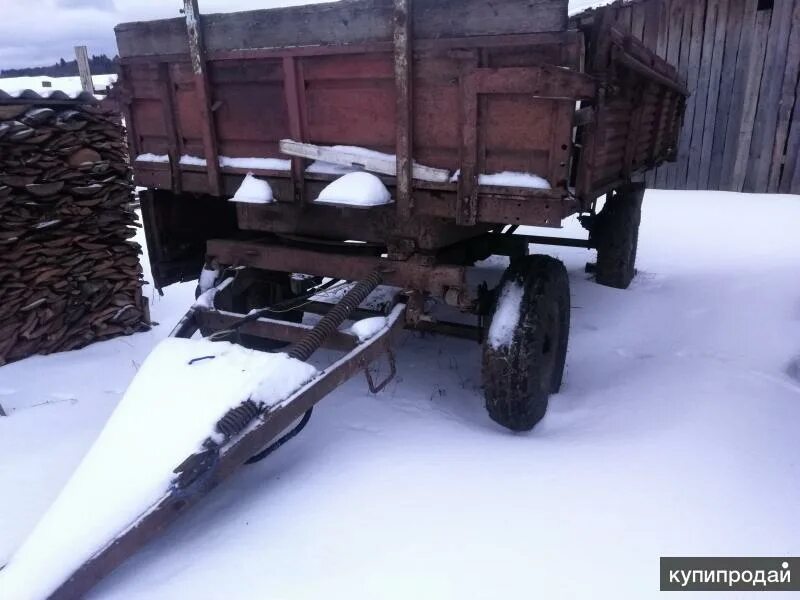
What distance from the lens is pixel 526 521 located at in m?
2.24

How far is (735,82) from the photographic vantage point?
939 centimetres

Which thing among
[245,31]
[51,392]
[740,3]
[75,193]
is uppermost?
[740,3]

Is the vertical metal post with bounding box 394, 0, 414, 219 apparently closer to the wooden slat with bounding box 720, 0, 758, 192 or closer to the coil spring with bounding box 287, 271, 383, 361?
the coil spring with bounding box 287, 271, 383, 361

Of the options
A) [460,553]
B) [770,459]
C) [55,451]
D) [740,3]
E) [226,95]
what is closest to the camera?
[460,553]

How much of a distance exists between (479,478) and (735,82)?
9.49m

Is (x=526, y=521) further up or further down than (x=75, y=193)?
further down

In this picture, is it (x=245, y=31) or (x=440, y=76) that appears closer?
(x=440, y=76)

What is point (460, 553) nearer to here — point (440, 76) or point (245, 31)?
point (440, 76)

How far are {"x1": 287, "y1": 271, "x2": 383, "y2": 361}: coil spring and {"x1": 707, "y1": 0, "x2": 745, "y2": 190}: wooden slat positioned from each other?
8.87 meters

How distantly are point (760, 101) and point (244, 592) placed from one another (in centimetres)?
1045

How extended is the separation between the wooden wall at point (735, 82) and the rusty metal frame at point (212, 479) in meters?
8.65

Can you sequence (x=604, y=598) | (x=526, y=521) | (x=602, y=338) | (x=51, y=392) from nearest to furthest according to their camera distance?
1. (x=604, y=598)
2. (x=526, y=521)
3. (x=51, y=392)
4. (x=602, y=338)

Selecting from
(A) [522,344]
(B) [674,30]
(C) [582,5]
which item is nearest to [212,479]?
(A) [522,344]

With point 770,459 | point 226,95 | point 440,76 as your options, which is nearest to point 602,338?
point 770,459
